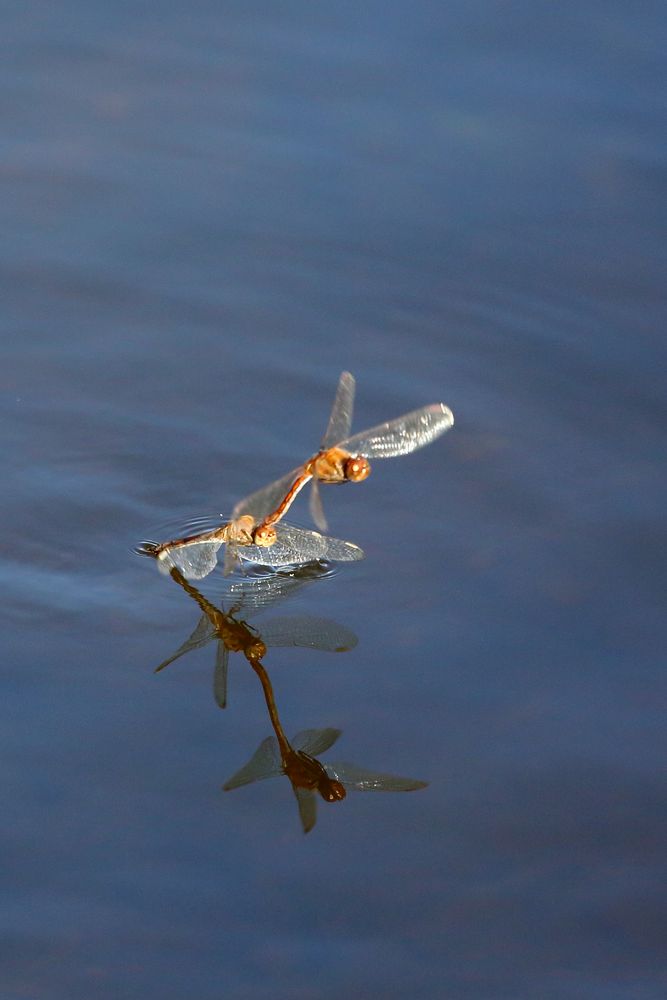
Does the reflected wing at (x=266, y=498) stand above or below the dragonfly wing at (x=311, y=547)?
above

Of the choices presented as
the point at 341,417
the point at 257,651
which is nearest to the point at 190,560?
the point at 257,651

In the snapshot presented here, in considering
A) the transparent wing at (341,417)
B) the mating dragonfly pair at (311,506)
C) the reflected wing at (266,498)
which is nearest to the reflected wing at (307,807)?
the mating dragonfly pair at (311,506)

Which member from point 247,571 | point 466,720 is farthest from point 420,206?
point 466,720

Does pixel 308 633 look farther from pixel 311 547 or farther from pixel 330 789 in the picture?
pixel 330 789

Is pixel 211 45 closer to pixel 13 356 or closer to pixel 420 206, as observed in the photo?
pixel 420 206

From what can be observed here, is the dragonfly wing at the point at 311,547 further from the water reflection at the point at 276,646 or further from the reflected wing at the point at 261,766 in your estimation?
the reflected wing at the point at 261,766

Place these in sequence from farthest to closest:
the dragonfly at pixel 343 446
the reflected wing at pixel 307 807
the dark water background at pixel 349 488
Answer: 1. the dragonfly at pixel 343 446
2. the reflected wing at pixel 307 807
3. the dark water background at pixel 349 488
